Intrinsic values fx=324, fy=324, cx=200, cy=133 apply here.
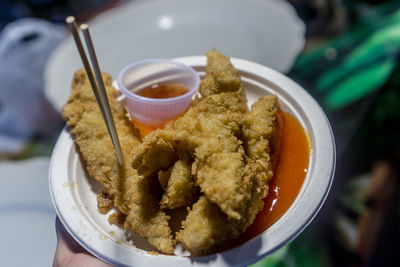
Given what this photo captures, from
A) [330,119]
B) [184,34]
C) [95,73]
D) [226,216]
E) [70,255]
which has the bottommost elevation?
[330,119]

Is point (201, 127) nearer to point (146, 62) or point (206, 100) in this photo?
point (206, 100)

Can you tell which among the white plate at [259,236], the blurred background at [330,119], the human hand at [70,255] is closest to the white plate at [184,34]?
the blurred background at [330,119]

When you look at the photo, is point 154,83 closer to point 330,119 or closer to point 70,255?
point 70,255

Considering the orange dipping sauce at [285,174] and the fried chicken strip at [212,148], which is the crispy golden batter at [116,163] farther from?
the orange dipping sauce at [285,174]

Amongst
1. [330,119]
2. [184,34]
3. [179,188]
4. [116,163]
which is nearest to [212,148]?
[179,188]

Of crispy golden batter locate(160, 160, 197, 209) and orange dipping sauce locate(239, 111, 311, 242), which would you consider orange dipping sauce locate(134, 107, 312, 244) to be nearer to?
orange dipping sauce locate(239, 111, 311, 242)

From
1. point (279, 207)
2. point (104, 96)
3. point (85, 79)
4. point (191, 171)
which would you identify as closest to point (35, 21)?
point (85, 79)
